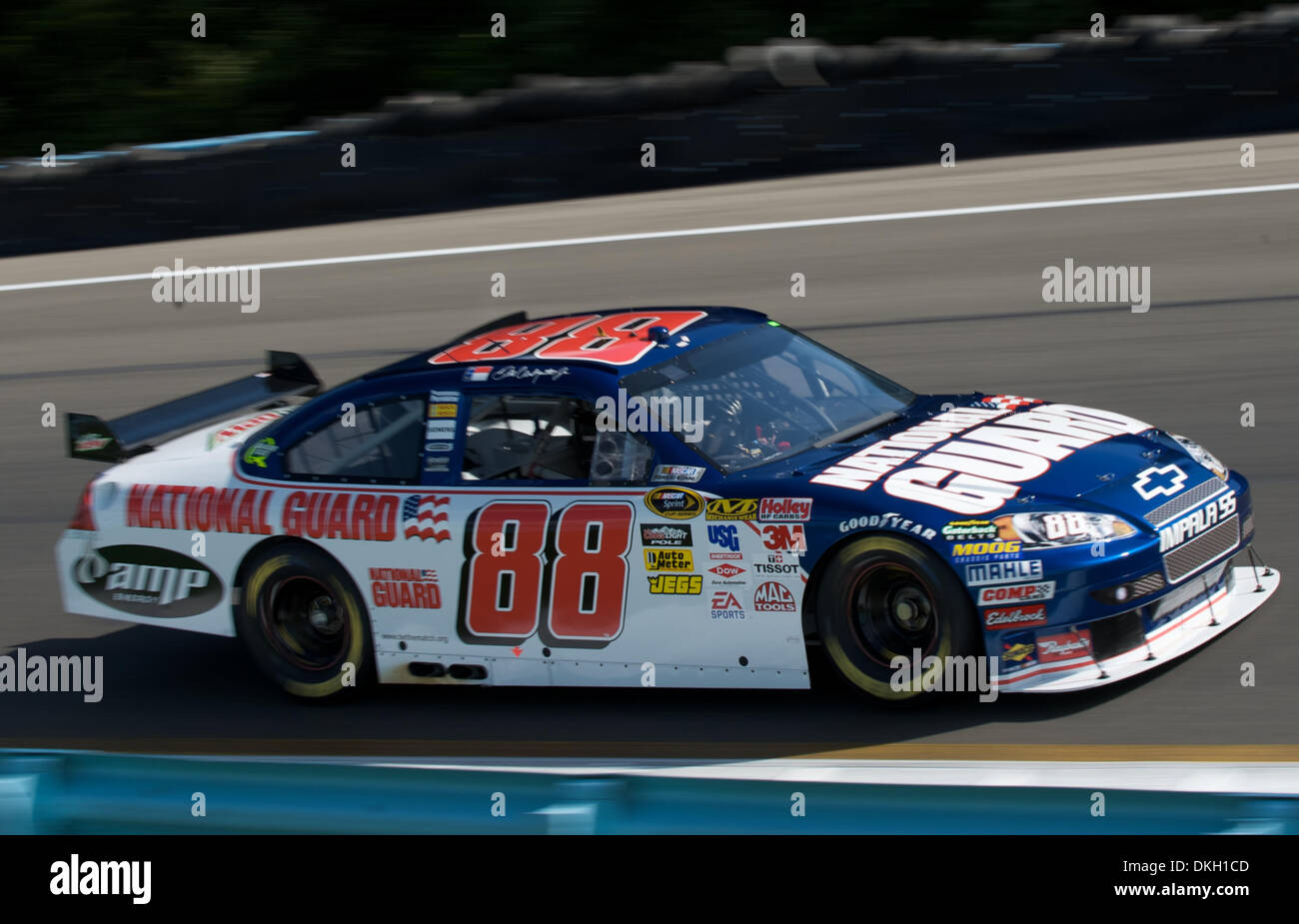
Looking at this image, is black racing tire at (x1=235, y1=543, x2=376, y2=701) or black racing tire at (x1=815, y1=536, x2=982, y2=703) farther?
black racing tire at (x1=235, y1=543, x2=376, y2=701)

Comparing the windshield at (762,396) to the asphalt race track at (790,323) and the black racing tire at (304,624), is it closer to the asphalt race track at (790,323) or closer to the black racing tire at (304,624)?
the asphalt race track at (790,323)

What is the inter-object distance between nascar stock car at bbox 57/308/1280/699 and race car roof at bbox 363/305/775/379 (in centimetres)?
2

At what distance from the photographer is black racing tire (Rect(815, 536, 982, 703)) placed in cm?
541

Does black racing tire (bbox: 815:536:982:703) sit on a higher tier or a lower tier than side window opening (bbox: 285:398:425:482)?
lower

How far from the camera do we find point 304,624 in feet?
22.0

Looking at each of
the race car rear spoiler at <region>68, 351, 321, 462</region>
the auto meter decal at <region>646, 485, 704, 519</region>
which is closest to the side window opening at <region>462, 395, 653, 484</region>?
the auto meter decal at <region>646, 485, 704, 519</region>

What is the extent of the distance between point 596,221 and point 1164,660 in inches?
335

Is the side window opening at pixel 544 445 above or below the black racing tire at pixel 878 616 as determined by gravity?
above

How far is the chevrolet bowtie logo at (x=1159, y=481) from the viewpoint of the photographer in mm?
5672

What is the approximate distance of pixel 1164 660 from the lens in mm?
5453

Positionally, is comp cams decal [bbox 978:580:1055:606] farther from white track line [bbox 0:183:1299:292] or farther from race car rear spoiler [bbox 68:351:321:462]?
white track line [bbox 0:183:1299:292]

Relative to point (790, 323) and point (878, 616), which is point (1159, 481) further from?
point (790, 323)

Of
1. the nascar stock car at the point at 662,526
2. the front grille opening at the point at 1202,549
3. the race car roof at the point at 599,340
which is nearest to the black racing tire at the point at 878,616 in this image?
the nascar stock car at the point at 662,526

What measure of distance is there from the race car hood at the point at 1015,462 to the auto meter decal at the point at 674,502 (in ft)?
1.45
